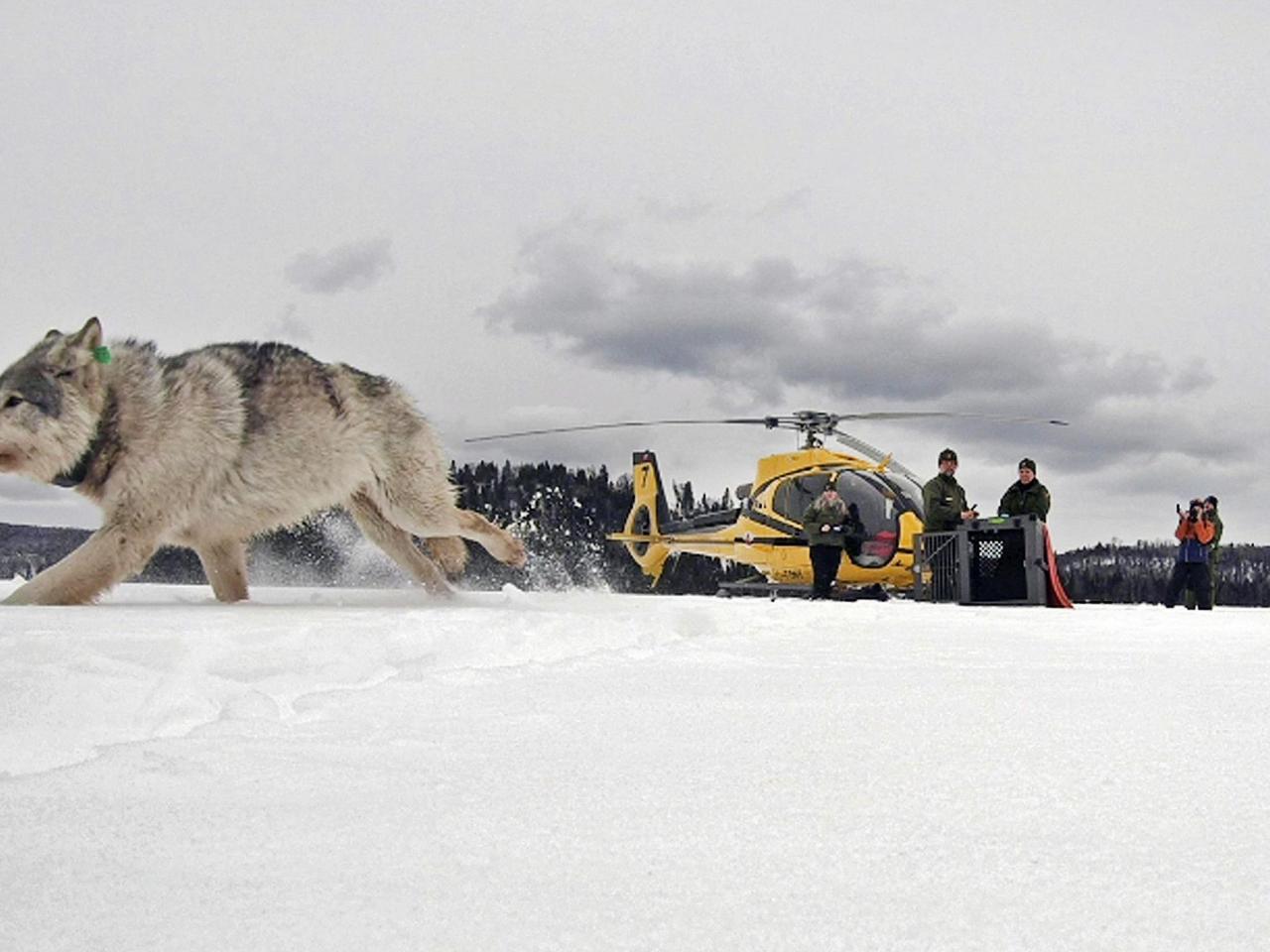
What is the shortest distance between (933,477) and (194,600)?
22.5 feet

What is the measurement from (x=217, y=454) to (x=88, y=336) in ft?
2.69

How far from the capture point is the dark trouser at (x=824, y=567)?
37.1 feet

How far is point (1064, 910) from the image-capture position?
4.08ft

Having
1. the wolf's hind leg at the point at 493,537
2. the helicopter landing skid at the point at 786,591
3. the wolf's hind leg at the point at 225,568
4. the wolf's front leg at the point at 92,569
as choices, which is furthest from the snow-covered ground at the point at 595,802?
the helicopter landing skid at the point at 786,591

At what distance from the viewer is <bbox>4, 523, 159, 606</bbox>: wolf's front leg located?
17.1ft

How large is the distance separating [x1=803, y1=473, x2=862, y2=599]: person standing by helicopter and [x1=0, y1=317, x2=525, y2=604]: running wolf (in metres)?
5.53

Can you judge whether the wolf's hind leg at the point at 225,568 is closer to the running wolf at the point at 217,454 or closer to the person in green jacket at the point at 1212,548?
the running wolf at the point at 217,454

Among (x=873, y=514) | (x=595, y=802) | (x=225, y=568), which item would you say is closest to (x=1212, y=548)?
(x=873, y=514)

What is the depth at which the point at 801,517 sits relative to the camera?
44.4 ft

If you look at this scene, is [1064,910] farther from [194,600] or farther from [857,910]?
[194,600]

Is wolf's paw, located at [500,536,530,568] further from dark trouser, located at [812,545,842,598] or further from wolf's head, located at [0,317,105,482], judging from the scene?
dark trouser, located at [812,545,842,598]

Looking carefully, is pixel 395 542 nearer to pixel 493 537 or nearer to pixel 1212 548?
pixel 493 537

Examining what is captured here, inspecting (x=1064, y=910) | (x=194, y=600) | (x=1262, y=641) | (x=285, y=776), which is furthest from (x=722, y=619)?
(x=1064, y=910)

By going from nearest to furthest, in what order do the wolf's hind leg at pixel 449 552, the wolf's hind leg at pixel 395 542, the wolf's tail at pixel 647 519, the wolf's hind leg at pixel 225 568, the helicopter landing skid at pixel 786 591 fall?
the wolf's hind leg at pixel 225 568 < the wolf's hind leg at pixel 395 542 < the wolf's hind leg at pixel 449 552 < the helicopter landing skid at pixel 786 591 < the wolf's tail at pixel 647 519
